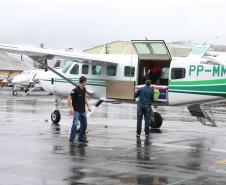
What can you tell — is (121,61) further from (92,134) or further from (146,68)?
(92,134)

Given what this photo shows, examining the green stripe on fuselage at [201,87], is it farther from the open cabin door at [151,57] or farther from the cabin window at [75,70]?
the cabin window at [75,70]

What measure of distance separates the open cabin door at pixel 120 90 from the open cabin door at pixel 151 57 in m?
0.38

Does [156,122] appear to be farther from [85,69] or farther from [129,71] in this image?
[85,69]

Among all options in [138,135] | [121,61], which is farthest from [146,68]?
[138,135]

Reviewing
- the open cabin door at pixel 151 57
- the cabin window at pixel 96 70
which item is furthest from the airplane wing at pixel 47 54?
the open cabin door at pixel 151 57

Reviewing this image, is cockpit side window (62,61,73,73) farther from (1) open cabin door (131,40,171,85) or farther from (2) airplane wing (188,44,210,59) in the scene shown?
(2) airplane wing (188,44,210,59)

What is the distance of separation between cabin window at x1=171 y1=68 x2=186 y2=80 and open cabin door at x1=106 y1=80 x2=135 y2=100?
1.67 m

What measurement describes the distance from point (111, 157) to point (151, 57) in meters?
7.39

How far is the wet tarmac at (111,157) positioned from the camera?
956 centimetres

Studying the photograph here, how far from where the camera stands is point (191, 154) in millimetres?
12938

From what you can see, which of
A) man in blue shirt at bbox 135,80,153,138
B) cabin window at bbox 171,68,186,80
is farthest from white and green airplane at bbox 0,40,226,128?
man in blue shirt at bbox 135,80,153,138

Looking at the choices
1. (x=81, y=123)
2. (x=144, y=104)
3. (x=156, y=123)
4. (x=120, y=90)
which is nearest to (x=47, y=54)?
(x=120, y=90)

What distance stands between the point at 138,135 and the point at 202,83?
9.10ft

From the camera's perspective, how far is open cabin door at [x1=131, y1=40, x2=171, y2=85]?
18.4 m
